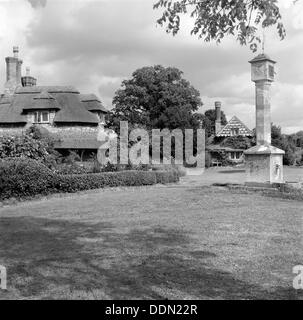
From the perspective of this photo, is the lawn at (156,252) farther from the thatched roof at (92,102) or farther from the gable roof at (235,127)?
the gable roof at (235,127)

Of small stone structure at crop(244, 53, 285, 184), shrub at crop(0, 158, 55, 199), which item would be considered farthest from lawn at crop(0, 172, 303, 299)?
shrub at crop(0, 158, 55, 199)

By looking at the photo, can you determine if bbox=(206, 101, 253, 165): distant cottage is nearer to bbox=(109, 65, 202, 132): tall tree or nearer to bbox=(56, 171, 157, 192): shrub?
bbox=(109, 65, 202, 132): tall tree

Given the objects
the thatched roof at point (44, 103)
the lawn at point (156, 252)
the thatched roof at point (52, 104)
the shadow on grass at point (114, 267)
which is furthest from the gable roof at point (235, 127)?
the shadow on grass at point (114, 267)

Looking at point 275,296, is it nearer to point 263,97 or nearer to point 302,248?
point 302,248

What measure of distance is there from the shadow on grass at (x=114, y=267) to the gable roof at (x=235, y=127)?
4839 centimetres

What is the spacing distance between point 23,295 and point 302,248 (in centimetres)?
531

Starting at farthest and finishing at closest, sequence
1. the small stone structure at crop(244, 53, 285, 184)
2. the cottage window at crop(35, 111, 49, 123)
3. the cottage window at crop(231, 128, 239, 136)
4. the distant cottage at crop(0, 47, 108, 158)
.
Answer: the cottage window at crop(231, 128, 239, 136) < the cottage window at crop(35, 111, 49, 123) < the distant cottage at crop(0, 47, 108, 158) < the small stone structure at crop(244, 53, 285, 184)

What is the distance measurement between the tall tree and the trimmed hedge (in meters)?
25.8

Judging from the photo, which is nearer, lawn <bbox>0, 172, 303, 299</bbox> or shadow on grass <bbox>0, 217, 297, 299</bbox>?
shadow on grass <bbox>0, 217, 297, 299</bbox>

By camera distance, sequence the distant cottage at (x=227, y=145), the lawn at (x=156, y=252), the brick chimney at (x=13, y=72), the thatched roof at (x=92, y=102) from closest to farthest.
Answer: the lawn at (x=156, y=252) → the thatched roof at (x=92, y=102) → the brick chimney at (x=13, y=72) → the distant cottage at (x=227, y=145)

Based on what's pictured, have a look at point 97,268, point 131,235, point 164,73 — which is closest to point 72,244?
point 131,235

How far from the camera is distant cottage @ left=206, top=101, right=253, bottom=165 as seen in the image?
54.3 m

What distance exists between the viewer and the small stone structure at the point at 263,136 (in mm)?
18344
